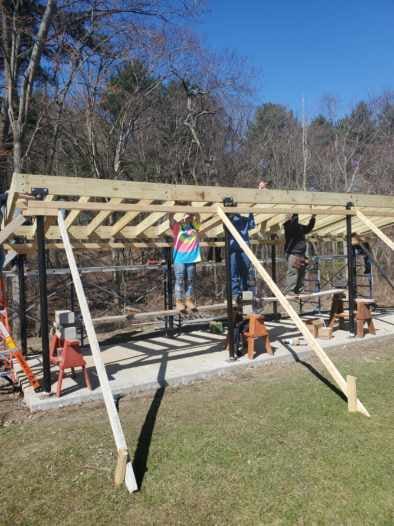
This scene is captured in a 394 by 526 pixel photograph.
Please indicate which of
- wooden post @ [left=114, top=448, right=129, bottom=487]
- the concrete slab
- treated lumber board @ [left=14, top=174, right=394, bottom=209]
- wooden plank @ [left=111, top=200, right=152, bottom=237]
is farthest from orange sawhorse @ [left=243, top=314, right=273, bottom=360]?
wooden post @ [left=114, top=448, right=129, bottom=487]

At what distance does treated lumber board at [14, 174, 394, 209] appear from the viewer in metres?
5.11

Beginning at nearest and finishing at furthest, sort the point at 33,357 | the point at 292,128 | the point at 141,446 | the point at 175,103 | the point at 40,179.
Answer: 1. the point at 141,446
2. the point at 40,179
3. the point at 33,357
4. the point at 175,103
5. the point at 292,128

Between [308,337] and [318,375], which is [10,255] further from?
[318,375]

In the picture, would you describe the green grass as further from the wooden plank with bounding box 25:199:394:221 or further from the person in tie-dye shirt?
the wooden plank with bounding box 25:199:394:221

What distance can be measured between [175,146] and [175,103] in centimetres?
173

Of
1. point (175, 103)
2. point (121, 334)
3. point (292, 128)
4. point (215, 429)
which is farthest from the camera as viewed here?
point (292, 128)

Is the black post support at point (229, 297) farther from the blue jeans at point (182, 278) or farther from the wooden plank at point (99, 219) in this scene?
the wooden plank at point (99, 219)

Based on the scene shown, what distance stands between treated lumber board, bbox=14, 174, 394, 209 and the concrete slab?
8.25 ft

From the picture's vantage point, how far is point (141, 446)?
385 cm

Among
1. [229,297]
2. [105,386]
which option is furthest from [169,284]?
[105,386]

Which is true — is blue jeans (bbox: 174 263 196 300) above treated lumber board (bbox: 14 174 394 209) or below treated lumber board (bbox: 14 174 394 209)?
below

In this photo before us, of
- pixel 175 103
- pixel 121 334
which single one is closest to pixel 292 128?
pixel 175 103

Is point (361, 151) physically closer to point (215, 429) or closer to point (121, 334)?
point (121, 334)

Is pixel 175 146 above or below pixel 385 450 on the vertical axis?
above
